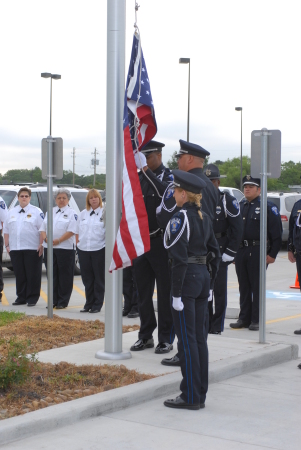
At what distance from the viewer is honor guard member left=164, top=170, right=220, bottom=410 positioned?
5.37m

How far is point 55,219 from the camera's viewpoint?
11445mm

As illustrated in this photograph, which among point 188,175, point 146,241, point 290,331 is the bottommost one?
point 290,331

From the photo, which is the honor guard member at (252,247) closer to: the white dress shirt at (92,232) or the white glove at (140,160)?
the white dress shirt at (92,232)

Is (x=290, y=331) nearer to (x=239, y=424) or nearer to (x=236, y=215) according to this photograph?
(x=236, y=215)

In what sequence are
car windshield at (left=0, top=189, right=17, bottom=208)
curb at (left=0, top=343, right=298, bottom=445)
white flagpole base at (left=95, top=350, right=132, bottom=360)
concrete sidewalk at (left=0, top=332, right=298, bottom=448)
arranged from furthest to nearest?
1. car windshield at (left=0, top=189, right=17, bottom=208)
2. white flagpole base at (left=95, top=350, right=132, bottom=360)
3. concrete sidewalk at (left=0, top=332, right=298, bottom=448)
4. curb at (left=0, top=343, right=298, bottom=445)

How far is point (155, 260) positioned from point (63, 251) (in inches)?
177

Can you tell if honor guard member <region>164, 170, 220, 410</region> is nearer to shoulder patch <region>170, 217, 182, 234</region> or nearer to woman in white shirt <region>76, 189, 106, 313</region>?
shoulder patch <region>170, 217, 182, 234</region>

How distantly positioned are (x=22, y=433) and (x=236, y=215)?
14.7 feet

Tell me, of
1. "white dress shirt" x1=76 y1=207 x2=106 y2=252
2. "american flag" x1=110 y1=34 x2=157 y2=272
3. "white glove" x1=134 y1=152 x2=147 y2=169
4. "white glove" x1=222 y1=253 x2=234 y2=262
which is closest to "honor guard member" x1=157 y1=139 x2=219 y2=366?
"american flag" x1=110 y1=34 x2=157 y2=272

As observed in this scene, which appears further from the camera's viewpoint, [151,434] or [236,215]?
[236,215]

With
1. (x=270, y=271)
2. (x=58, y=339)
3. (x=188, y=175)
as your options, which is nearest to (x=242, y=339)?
(x=58, y=339)

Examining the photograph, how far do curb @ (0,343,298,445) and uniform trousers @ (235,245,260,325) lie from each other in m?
2.06

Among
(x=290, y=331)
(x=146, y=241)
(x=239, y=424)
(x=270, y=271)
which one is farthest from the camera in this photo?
(x=270, y=271)

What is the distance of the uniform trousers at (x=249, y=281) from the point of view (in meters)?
9.21
